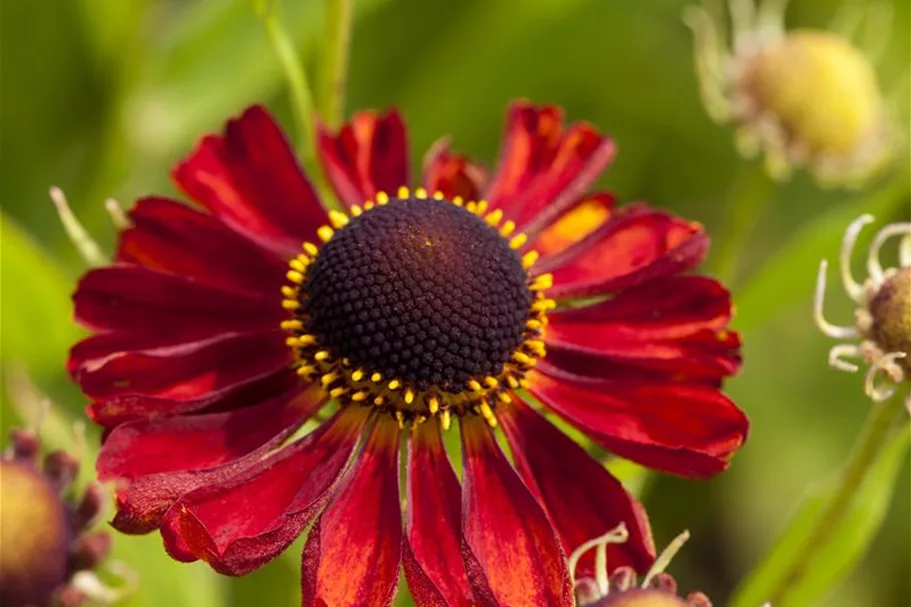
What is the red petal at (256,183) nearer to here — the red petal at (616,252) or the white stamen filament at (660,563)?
the red petal at (616,252)

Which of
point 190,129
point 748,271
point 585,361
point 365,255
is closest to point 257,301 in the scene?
point 365,255

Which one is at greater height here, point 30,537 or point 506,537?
point 30,537

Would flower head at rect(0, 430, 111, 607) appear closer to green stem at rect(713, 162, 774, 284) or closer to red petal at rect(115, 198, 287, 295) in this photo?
red petal at rect(115, 198, 287, 295)

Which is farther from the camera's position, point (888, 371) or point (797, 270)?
point (797, 270)

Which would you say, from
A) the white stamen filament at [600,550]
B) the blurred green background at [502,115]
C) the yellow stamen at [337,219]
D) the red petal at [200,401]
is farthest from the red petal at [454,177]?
the blurred green background at [502,115]

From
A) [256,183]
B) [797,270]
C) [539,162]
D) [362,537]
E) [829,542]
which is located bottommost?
[829,542]

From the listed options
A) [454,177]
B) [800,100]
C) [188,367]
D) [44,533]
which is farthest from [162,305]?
[800,100]

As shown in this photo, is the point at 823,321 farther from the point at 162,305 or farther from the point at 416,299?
the point at 162,305

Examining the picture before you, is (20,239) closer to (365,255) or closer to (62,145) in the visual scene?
(365,255)
